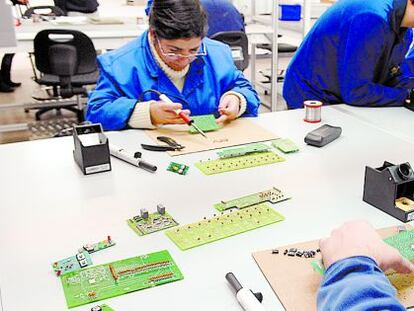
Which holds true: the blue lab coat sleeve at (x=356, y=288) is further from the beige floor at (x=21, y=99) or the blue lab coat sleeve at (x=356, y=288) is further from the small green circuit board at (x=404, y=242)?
the beige floor at (x=21, y=99)

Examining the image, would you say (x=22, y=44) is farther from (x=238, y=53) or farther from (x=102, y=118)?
(x=102, y=118)

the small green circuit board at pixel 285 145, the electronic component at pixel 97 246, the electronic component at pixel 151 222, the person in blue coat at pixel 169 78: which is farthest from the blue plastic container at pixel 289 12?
the electronic component at pixel 97 246

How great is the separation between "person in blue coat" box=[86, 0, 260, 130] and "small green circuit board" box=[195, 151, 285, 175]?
287 millimetres

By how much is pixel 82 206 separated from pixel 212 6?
8.17 feet

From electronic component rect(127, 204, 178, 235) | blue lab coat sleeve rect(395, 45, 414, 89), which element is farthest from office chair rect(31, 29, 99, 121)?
electronic component rect(127, 204, 178, 235)

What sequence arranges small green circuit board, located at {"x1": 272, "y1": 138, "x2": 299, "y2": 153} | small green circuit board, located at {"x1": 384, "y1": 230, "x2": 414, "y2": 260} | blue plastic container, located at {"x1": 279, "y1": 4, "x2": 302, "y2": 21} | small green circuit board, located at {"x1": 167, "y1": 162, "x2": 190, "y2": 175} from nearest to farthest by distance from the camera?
small green circuit board, located at {"x1": 384, "y1": 230, "x2": 414, "y2": 260} → small green circuit board, located at {"x1": 167, "y1": 162, "x2": 190, "y2": 175} → small green circuit board, located at {"x1": 272, "y1": 138, "x2": 299, "y2": 153} → blue plastic container, located at {"x1": 279, "y1": 4, "x2": 302, "y2": 21}

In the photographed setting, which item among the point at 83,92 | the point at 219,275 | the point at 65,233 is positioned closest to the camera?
the point at 219,275

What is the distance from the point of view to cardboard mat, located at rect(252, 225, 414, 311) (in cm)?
78

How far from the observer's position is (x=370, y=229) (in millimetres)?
821

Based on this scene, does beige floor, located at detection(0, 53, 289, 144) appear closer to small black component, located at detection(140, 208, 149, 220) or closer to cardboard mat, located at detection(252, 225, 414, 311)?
small black component, located at detection(140, 208, 149, 220)

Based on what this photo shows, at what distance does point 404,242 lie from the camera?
3.00ft

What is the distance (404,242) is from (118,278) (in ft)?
1.81

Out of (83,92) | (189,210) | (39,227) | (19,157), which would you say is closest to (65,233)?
(39,227)

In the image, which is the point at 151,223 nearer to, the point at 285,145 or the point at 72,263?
the point at 72,263
